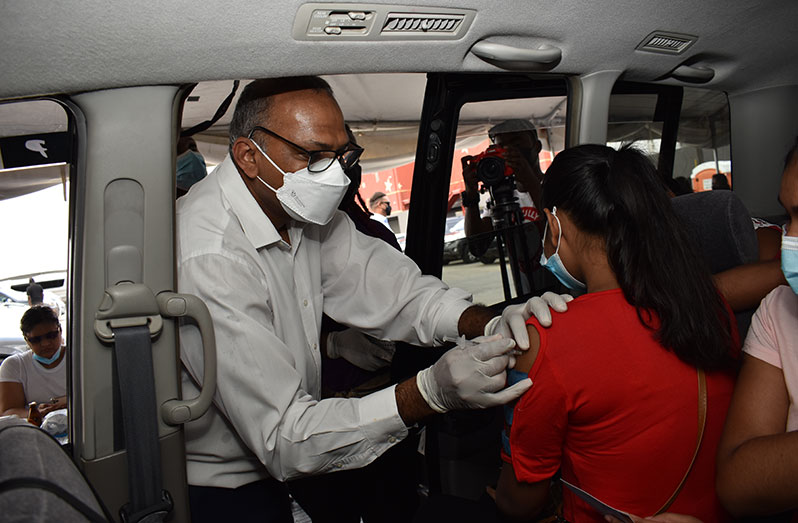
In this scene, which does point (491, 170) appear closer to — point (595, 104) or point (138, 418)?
point (595, 104)

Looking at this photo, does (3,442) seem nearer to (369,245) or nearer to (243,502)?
(243,502)

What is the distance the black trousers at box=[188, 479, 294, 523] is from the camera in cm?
147

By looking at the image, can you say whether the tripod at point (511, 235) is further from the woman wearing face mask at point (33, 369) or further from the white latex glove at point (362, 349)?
the woman wearing face mask at point (33, 369)

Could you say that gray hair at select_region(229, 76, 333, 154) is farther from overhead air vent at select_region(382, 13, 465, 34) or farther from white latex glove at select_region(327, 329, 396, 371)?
white latex glove at select_region(327, 329, 396, 371)

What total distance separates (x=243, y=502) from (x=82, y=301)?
731 mm

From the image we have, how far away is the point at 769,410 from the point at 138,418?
1.27 meters

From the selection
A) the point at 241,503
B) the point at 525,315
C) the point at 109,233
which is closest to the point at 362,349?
the point at 241,503

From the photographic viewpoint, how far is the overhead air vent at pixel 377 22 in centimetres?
110

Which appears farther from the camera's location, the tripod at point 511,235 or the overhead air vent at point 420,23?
the tripod at point 511,235

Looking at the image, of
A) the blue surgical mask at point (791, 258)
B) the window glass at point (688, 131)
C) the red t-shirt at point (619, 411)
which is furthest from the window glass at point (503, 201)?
the blue surgical mask at point (791, 258)

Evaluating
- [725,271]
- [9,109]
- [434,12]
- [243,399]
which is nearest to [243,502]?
[243,399]

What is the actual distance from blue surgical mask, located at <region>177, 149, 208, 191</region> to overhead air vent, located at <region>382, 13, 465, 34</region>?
1837 millimetres

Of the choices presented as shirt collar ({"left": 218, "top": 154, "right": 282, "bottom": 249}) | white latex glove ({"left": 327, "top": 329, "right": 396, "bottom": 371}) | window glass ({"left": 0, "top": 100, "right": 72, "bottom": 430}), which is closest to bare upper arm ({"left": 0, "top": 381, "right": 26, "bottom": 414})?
window glass ({"left": 0, "top": 100, "right": 72, "bottom": 430})

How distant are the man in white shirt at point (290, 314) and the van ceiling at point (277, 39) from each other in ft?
1.27
